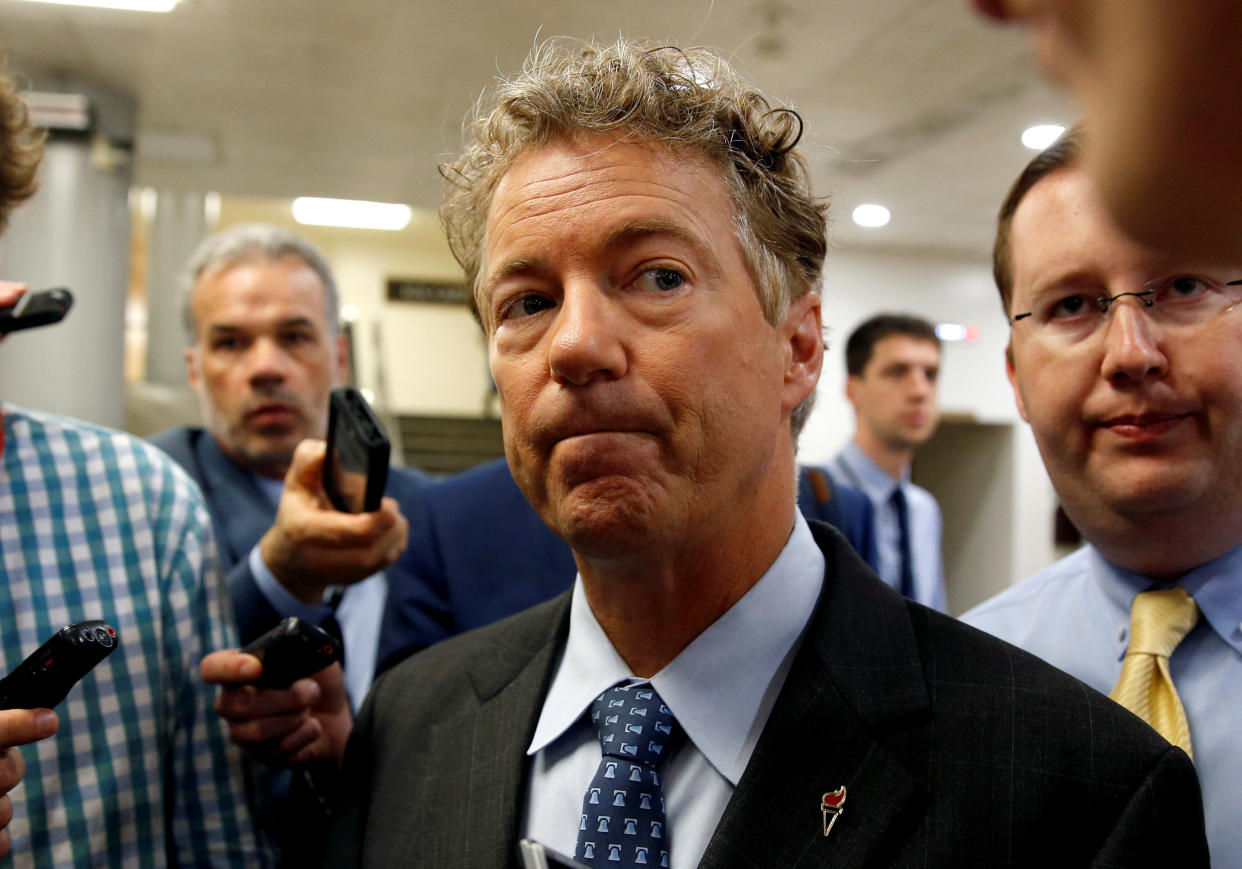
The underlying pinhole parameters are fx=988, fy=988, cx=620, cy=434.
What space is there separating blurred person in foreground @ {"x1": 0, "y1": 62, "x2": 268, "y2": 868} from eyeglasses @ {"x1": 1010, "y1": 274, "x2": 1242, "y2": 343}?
4.53 feet

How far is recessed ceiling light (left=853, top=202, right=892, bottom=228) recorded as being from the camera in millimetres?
1642

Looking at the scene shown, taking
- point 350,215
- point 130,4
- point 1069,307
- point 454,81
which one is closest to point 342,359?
point 1069,307

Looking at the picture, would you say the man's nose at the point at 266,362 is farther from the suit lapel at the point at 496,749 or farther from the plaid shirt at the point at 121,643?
the suit lapel at the point at 496,749

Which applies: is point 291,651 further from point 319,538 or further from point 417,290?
point 417,290

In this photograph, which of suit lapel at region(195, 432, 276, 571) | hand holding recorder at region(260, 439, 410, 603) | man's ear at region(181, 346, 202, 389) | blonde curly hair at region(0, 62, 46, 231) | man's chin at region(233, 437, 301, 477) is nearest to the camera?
blonde curly hair at region(0, 62, 46, 231)

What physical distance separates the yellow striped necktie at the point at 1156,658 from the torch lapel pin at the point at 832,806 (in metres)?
0.44

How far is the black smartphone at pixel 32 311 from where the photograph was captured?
1.46 m

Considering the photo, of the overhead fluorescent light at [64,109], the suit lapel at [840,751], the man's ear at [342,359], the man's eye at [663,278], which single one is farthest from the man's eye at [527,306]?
the overhead fluorescent light at [64,109]

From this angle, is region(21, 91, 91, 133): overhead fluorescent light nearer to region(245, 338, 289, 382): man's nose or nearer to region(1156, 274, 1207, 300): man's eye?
region(245, 338, 289, 382): man's nose

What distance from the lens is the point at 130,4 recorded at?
212 inches

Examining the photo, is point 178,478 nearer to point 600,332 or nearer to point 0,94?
point 0,94

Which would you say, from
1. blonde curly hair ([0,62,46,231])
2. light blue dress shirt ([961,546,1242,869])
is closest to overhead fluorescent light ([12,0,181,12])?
blonde curly hair ([0,62,46,231])

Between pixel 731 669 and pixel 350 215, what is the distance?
12.3 meters

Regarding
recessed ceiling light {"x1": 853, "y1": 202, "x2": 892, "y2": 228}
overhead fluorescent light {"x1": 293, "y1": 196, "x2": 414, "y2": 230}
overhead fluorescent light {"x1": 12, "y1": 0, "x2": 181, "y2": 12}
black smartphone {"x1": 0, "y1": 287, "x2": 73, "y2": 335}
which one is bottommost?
black smartphone {"x1": 0, "y1": 287, "x2": 73, "y2": 335}
